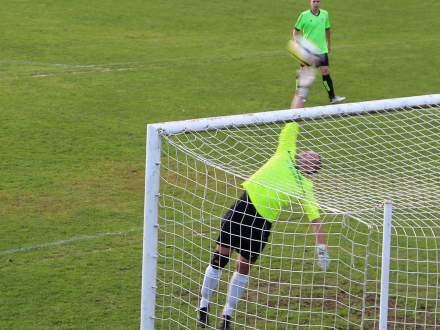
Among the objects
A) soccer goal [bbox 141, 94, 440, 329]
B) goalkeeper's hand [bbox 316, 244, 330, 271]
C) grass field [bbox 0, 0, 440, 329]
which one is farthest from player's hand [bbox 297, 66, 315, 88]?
grass field [bbox 0, 0, 440, 329]

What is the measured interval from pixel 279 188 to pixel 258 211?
0.25 m

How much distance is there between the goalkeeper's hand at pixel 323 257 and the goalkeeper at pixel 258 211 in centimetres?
62

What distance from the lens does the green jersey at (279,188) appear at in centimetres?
746

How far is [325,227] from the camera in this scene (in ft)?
29.5

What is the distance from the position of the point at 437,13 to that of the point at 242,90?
29.5 feet

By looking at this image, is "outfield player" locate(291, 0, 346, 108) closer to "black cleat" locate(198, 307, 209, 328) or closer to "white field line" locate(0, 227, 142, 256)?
"white field line" locate(0, 227, 142, 256)

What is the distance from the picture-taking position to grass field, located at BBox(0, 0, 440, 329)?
857 centimetres

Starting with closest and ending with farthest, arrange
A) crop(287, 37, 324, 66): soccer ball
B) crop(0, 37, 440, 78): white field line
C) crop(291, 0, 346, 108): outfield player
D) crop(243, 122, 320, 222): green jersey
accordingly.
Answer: crop(243, 122, 320, 222): green jersey → crop(287, 37, 324, 66): soccer ball → crop(291, 0, 346, 108): outfield player → crop(0, 37, 440, 78): white field line

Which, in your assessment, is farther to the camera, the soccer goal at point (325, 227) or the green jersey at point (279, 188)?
the green jersey at point (279, 188)

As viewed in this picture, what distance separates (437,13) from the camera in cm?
2253

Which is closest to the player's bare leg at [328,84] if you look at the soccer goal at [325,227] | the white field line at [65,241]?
the soccer goal at [325,227]

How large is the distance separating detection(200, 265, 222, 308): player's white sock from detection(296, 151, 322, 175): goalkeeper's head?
3.45 feet

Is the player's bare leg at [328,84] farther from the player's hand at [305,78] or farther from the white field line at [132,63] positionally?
the player's hand at [305,78]

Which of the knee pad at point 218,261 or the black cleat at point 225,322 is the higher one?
the knee pad at point 218,261
